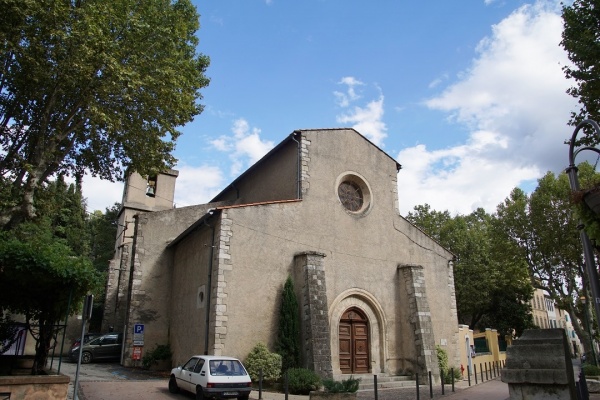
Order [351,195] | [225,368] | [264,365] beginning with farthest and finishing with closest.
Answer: [351,195] → [264,365] → [225,368]

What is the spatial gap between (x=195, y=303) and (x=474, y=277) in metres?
25.5

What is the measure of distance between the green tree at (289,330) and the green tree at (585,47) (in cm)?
1035

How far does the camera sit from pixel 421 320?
1762 cm

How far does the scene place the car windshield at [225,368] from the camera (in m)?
11.3

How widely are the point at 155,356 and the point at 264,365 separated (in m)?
6.33

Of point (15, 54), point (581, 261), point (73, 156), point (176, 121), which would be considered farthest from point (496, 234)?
point (15, 54)

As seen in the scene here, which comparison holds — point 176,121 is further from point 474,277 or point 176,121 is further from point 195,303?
point 474,277

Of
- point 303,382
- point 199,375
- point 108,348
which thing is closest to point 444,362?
point 303,382

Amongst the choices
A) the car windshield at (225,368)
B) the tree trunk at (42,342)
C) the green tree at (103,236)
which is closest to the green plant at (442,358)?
the car windshield at (225,368)

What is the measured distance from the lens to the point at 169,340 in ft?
63.5

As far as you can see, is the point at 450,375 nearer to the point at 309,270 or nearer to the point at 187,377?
the point at 309,270

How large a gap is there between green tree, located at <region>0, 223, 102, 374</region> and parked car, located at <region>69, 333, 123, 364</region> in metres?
9.19

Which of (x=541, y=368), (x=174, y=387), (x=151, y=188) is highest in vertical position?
(x=151, y=188)

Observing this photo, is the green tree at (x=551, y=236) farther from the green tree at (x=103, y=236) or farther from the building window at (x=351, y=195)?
the green tree at (x=103, y=236)
